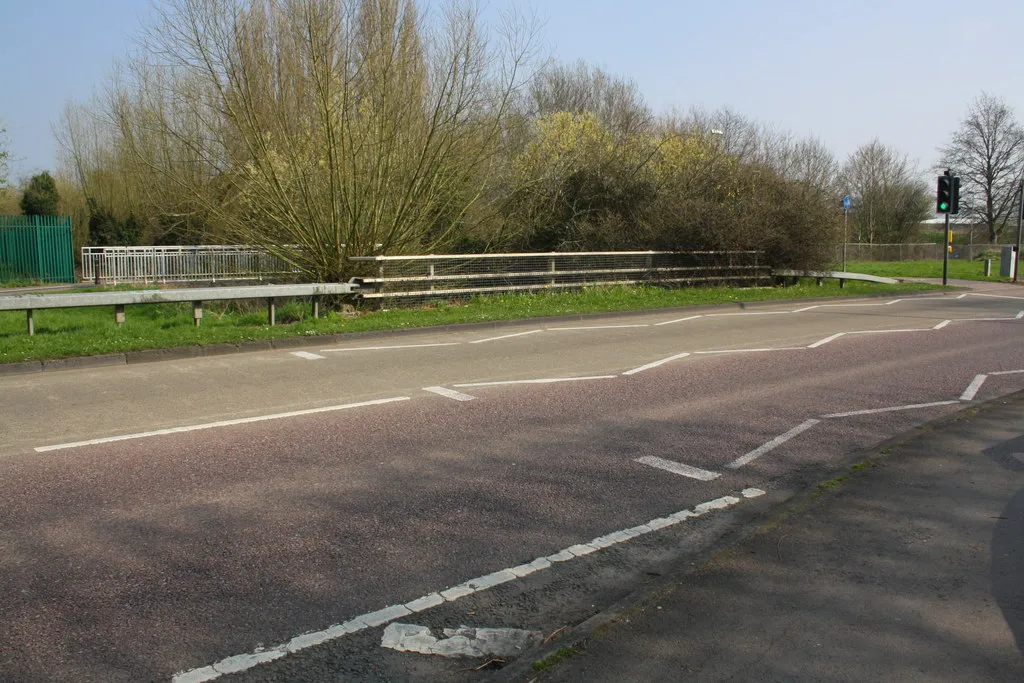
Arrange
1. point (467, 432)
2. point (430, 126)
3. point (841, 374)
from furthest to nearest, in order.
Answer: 1. point (430, 126)
2. point (841, 374)
3. point (467, 432)

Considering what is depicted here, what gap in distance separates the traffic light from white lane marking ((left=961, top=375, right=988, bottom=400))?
768 inches

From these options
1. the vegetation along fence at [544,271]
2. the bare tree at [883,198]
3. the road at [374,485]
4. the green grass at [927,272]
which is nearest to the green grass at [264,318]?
the vegetation along fence at [544,271]

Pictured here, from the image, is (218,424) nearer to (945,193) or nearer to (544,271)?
(544,271)

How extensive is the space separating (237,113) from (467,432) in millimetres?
11865

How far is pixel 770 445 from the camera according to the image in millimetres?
6898

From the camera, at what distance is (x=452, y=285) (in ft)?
62.3

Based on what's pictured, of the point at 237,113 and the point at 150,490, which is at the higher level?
the point at 237,113

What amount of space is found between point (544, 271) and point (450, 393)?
12.4 m

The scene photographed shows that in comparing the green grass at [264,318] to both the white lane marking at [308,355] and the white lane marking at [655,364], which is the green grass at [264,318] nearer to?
the white lane marking at [308,355]

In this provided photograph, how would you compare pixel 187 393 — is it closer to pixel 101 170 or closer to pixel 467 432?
pixel 467 432

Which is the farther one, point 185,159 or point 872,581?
point 185,159

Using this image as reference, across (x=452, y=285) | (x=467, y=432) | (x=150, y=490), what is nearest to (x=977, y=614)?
(x=467, y=432)

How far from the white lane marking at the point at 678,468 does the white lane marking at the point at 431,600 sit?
1.84 ft

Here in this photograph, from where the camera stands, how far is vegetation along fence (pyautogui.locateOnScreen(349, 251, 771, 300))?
17938 millimetres
